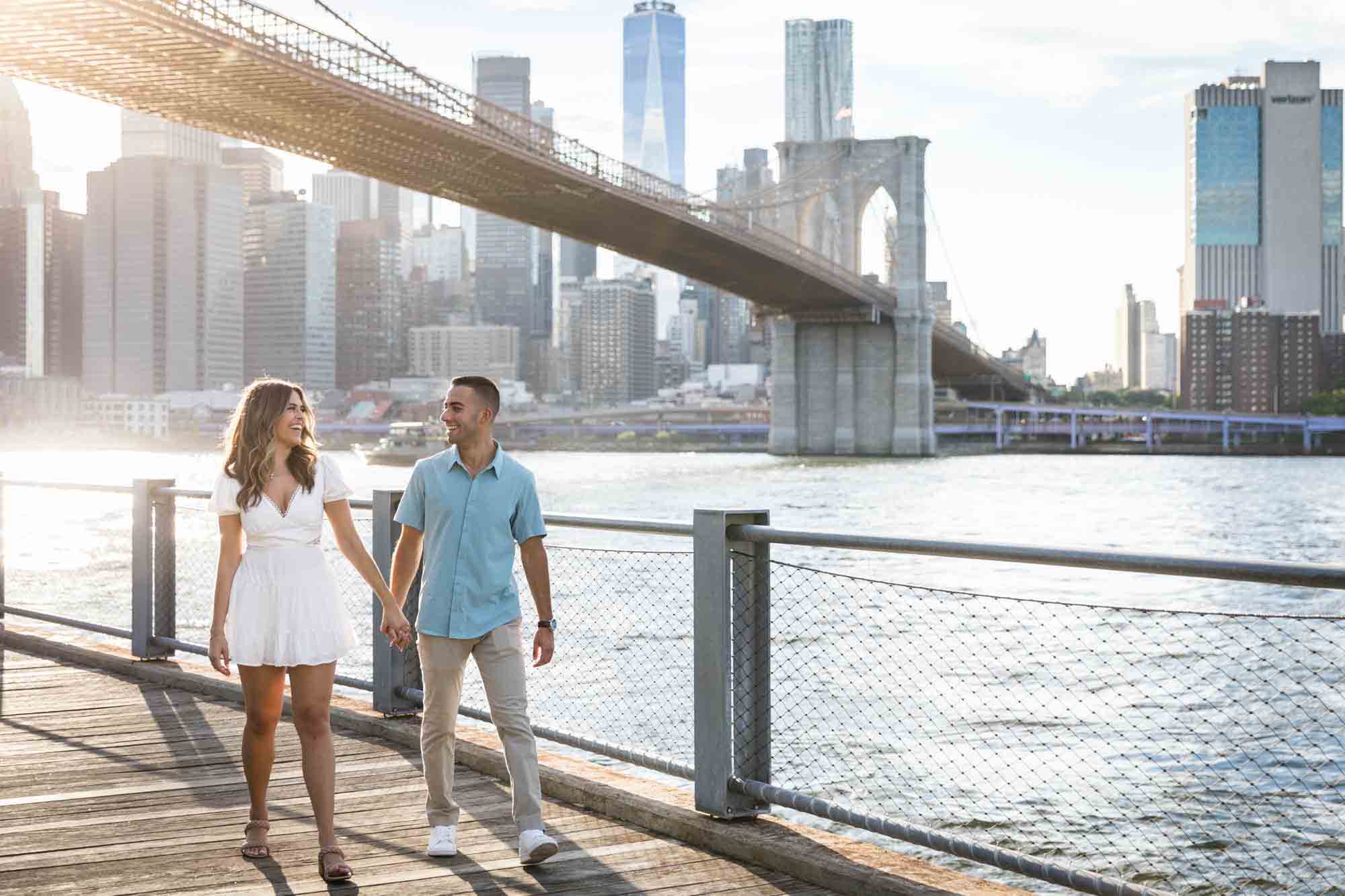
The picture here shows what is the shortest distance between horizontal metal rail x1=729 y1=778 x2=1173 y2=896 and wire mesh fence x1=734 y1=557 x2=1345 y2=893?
0.68 metres

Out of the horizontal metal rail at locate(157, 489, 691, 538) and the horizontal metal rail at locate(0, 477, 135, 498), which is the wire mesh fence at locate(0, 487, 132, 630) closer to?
the horizontal metal rail at locate(0, 477, 135, 498)

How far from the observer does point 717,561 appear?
461cm

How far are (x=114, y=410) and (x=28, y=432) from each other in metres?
7.80

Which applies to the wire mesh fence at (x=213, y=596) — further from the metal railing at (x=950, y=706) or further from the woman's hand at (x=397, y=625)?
the woman's hand at (x=397, y=625)

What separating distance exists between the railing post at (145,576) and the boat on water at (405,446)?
76073 millimetres

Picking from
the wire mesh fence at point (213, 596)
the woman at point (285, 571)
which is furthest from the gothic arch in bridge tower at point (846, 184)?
the woman at point (285, 571)

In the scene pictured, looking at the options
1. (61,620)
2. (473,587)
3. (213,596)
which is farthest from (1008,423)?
(473,587)

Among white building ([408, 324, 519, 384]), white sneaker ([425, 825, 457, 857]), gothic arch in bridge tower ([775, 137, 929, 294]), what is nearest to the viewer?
white sneaker ([425, 825, 457, 857])

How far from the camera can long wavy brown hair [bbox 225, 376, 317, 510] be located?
13.4ft

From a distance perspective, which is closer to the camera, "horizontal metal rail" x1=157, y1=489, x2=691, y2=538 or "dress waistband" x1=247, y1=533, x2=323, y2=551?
"dress waistband" x1=247, y1=533, x2=323, y2=551

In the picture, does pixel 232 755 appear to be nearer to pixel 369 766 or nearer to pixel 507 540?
pixel 369 766

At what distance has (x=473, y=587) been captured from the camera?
14.0ft

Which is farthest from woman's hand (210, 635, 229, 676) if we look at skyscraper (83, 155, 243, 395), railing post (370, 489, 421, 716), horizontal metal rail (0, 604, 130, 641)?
skyscraper (83, 155, 243, 395)

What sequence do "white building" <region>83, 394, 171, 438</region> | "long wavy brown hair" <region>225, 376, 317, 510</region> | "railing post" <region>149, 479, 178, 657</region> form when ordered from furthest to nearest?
"white building" <region>83, 394, 171, 438</region> → "railing post" <region>149, 479, 178, 657</region> → "long wavy brown hair" <region>225, 376, 317, 510</region>
